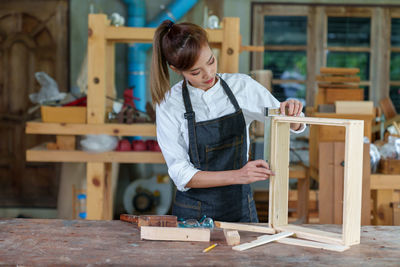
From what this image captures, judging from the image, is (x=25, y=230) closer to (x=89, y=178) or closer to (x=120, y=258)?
(x=120, y=258)

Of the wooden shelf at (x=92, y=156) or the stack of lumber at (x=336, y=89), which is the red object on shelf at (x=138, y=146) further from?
the stack of lumber at (x=336, y=89)

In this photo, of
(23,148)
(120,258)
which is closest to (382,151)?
(120,258)

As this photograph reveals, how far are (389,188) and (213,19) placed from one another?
1.75m

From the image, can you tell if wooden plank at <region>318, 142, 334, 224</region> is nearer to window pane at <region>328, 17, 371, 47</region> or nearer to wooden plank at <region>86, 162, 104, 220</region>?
wooden plank at <region>86, 162, 104, 220</region>

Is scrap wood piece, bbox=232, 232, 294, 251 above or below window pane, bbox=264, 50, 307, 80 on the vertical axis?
below

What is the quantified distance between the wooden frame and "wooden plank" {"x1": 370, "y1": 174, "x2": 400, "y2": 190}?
170 centimetres

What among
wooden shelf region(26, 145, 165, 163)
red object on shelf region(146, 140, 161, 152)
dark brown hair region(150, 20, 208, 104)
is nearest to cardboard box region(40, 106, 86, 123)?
wooden shelf region(26, 145, 165, 163)

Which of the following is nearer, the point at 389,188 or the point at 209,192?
the point at 209,192

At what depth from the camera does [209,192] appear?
88.4 inches

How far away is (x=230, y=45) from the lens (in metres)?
3.43

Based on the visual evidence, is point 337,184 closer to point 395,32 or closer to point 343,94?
point 343,94

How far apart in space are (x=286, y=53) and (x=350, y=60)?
30.0 inches

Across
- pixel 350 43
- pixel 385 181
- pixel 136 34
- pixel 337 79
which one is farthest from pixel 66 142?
pixel 350 43

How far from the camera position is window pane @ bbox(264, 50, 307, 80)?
5676 mm
